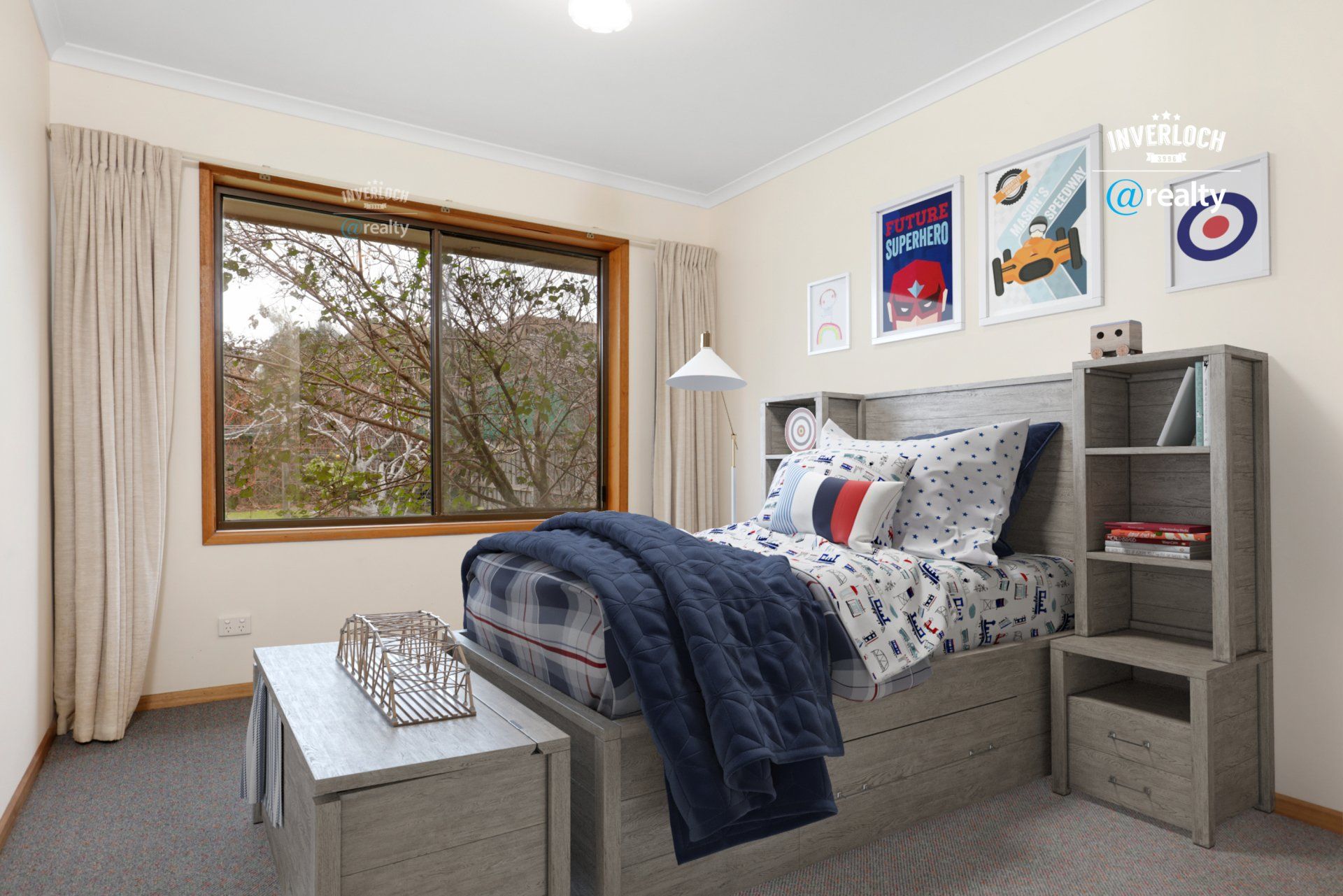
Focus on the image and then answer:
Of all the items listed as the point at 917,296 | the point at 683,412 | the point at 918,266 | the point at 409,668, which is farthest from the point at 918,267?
the point at 409,668

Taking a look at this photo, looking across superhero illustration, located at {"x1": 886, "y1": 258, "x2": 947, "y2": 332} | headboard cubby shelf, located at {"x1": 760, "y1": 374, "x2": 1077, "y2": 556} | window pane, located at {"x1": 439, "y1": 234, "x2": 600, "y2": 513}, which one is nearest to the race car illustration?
superhero illustration, located at {"x1": 886, "y1": 258, "x2": 947, "y2": 332}

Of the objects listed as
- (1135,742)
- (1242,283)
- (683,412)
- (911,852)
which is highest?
(1242,283)

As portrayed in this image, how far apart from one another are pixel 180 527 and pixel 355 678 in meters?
1.88

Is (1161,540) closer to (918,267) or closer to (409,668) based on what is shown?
(918,267)

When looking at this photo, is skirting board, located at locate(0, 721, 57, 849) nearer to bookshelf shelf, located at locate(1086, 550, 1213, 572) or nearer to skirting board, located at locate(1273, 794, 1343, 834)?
bookshelf shelf, located at locate(1086, 550, 1213, 572)

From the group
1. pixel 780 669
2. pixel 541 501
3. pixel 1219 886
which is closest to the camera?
pixel 780 669

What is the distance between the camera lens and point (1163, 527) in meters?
2.30

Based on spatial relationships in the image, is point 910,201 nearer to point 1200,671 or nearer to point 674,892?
point 1200,671

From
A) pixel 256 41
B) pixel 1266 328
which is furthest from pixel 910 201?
pixel 256 41

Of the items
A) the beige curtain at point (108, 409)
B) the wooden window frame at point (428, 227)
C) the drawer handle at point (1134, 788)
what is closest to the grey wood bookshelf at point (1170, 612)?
the drawer handle at point (1134, 788)

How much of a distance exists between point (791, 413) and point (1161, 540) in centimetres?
163

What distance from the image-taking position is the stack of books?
7.28ft

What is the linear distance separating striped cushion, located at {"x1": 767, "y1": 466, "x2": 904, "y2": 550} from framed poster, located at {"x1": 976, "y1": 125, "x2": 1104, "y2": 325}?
1.00 metres

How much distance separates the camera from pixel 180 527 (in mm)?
3246
